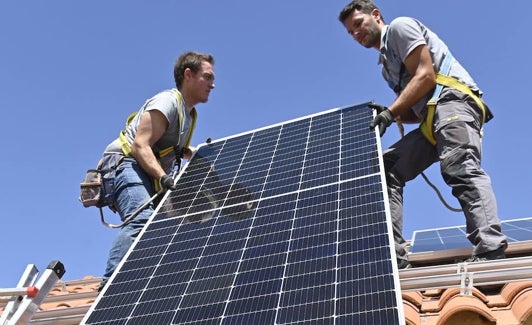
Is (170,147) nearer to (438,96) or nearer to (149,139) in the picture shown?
(149,139)

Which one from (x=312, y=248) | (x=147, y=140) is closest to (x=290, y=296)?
(x=312, y=248)

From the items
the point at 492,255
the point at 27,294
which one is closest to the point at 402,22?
the point at 492,255

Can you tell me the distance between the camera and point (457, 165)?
4723 mm

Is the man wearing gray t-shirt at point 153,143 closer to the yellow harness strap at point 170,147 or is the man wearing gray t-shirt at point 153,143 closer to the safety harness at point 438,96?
the yellow harness strap at point 170,147

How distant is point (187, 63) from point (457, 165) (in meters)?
2.92

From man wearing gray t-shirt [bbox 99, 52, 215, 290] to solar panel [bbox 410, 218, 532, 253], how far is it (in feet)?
7.68

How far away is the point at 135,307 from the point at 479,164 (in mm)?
2626

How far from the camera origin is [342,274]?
3523 millimetres

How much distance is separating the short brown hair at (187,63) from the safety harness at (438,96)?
91.2 inches

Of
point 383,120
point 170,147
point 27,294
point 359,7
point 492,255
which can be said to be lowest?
point 27,294

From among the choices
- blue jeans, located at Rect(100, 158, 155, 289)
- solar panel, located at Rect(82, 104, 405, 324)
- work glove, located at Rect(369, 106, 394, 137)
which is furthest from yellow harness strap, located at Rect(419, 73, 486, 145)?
blue jeans, located at Rect(100, 158, 155, 289)

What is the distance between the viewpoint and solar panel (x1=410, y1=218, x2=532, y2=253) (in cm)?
575

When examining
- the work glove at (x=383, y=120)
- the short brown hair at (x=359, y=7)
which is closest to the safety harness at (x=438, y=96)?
the work glove at (x=383, y=120)

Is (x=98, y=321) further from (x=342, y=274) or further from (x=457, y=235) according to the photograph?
(x=457, y=235)
